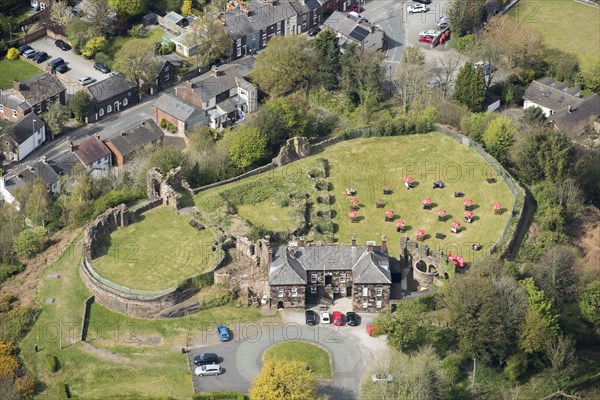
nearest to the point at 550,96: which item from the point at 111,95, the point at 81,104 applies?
the point at 111,95

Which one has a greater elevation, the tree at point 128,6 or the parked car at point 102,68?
the tree at point 128,6

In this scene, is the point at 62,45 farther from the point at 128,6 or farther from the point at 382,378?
the point at 382,378

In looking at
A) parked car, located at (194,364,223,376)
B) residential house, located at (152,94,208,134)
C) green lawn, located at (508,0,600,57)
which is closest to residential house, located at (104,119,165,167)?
residential house, located at (152,94,208,134)

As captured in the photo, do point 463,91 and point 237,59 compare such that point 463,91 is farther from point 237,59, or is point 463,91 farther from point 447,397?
point 447,397

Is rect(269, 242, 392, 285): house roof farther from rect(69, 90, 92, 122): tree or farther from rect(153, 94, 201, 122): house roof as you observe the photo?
rect(69, 90, 92, 122): tree

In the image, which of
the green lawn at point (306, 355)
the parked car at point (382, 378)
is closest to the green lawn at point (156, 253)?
the green lawn at point (306, 355)

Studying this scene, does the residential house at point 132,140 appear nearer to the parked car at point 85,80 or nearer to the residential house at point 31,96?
the residential house at point 31,96
